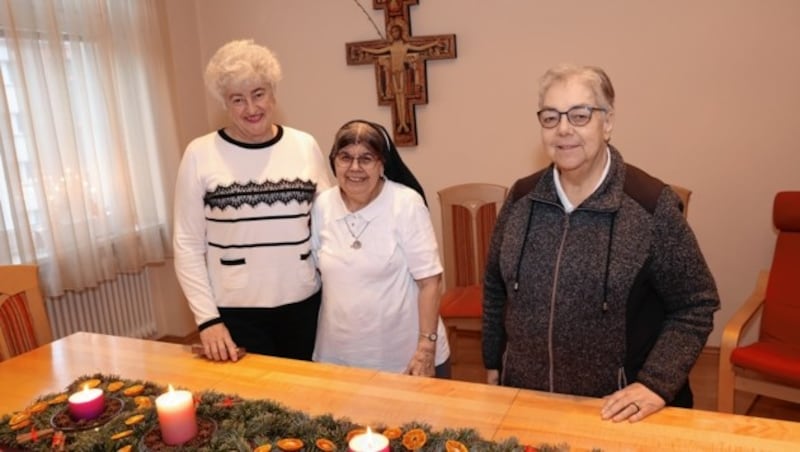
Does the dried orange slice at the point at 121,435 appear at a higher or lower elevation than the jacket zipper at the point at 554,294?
lower

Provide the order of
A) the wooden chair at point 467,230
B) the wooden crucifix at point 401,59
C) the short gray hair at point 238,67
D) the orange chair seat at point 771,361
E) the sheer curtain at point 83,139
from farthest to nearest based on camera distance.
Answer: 1. the wooden crucifix at point 401,59
2. the wooden chair at point 467,230
3. the sheer curtain at point 83,139
4. the orange chair seat at point 771,361
5. the short gray hair at point 238,67

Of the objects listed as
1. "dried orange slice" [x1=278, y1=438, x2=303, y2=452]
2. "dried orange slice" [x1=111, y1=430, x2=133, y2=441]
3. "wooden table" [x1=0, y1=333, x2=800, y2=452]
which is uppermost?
"dried orange slice" [x1=111, y1=430, x2=133, y2=441]

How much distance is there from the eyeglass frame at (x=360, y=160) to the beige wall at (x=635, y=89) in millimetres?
1849

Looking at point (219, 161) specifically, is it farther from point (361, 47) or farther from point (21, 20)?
point (361, 47)

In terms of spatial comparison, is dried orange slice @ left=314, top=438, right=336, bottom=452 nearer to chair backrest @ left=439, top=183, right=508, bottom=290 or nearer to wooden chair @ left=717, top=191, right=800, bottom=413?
wooden chair @ left=717, top=191, right=800, bottom=413

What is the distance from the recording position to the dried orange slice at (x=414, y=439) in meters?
1.11

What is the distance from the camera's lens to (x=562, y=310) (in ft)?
4.57

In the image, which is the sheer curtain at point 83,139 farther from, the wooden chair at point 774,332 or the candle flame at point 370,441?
the wooden chair at point 774,332

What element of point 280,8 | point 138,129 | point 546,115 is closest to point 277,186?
point 546,115

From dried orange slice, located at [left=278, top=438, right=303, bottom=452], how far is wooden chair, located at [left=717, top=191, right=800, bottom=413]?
73.5 inches

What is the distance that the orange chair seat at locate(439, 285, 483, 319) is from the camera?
296 centimetres

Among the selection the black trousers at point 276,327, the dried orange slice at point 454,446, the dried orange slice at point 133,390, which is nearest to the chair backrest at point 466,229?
the black trousers at point 276,327

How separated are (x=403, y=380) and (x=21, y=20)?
248 centimetres

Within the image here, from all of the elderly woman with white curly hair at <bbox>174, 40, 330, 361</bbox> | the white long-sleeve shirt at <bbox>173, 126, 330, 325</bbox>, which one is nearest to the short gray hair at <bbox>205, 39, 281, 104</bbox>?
the elderly woman with white curly hair at <bbox>174, 40, 330, 361</bbox>
